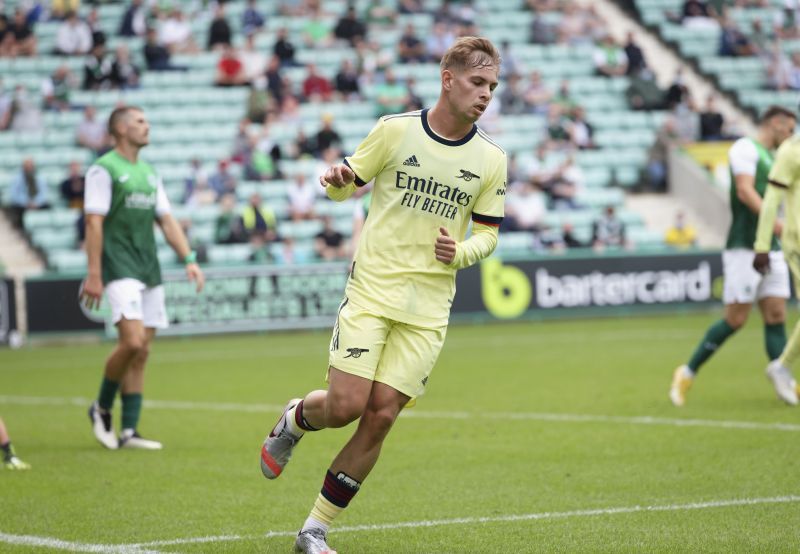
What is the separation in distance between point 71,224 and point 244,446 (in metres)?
14.3

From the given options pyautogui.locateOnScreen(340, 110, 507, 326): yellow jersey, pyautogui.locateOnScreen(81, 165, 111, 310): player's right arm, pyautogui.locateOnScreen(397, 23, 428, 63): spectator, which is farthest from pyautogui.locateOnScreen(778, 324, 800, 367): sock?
pyautogui.locateOnScreen(397, 23, 428, 63): spectator

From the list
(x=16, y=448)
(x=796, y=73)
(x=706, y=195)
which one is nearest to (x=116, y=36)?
(x=706, y=195)

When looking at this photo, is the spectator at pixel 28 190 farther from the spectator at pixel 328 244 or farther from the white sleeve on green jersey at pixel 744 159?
the white sleeve on green jersey at pixel 744 159

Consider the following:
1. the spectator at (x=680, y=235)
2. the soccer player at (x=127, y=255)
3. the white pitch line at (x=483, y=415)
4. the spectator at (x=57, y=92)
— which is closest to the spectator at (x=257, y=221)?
the spectator at (x=57, y=92)

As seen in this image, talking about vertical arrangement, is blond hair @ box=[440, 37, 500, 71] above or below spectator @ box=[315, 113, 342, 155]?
above

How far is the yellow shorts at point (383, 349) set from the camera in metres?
6.04

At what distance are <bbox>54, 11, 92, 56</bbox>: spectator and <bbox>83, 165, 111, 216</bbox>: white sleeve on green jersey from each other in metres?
17.8

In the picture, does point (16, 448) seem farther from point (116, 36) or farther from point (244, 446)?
point (116, 36)

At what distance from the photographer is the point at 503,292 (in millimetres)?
22688

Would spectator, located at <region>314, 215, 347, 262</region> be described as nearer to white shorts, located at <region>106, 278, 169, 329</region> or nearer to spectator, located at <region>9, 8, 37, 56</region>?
spectator, located at <region>9, 8, 37, 56</region>

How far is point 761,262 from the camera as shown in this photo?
10.3 metres

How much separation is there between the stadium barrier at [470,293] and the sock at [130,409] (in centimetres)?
1082

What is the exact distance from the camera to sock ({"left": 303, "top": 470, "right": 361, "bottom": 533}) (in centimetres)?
604

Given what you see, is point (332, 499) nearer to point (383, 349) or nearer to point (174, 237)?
point (383, 349)
